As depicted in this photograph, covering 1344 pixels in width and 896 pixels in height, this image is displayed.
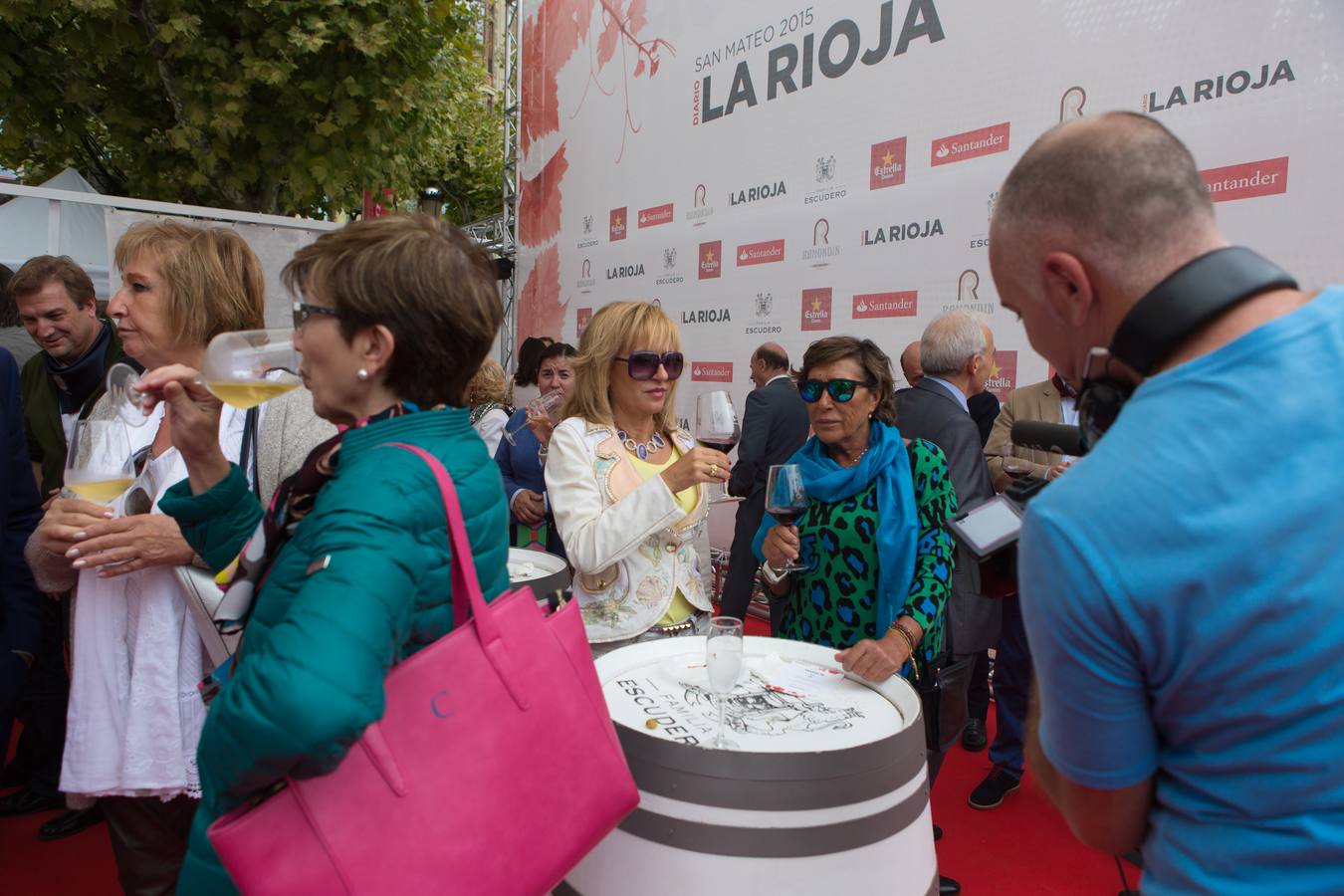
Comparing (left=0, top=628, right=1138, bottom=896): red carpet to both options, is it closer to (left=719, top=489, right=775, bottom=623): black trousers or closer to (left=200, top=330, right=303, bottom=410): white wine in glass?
(left=719, top=489, right=775, bottom=623): black trousers

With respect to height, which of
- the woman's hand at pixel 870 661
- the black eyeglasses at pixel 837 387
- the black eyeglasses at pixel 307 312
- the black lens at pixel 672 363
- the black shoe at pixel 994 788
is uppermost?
the black eyeglasses at pixel 307 312

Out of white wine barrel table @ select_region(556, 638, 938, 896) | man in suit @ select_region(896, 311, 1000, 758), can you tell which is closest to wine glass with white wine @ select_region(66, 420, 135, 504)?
white wine barrel table @ select_region(556, 638, 938, 896)

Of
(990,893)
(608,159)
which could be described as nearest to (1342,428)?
(990,893)

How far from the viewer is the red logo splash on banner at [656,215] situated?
726cm

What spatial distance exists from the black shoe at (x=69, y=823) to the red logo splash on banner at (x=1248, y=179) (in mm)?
5176

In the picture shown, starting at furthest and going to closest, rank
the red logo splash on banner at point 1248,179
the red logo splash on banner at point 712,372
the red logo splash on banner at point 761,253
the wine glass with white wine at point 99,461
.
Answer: the red logo splash on banner at point 712,372 < the red logo splash on banner at point 761,253 < the red logo splash on banner at point 1248,179 < the wine glass with white wine at point 99,461

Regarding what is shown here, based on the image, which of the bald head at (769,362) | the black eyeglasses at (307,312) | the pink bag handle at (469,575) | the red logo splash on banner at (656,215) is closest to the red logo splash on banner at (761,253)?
the bald head at (769,362)

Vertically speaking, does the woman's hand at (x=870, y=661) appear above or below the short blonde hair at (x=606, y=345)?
below

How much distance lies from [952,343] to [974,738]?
1.98m

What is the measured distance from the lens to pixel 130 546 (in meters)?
1.75

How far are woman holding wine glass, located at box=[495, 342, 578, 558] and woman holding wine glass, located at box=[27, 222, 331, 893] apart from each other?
6.01 ft

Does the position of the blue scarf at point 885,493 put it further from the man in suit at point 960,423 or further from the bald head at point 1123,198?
the bald head at point 1123,198

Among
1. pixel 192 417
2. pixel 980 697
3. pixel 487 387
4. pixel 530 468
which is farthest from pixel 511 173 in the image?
pixel 192 417

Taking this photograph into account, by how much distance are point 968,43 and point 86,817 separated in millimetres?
5654
